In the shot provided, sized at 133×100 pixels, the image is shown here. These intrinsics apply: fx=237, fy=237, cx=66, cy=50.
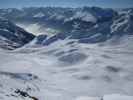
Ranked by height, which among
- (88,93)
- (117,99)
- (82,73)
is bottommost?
(117,99)

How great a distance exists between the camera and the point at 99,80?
15775cm

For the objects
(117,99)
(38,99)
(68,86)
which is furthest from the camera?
(68,86)

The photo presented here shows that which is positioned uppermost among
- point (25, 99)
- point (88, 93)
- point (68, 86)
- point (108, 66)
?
point (108, 66)

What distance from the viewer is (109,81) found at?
15625cm

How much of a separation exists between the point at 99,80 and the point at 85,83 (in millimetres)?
12647

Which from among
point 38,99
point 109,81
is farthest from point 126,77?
point 38,99

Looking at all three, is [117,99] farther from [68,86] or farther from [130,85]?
[130,85]

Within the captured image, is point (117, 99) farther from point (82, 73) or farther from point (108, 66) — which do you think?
point (108, 66)

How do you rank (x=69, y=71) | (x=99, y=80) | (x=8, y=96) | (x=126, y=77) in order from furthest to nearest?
(x=69, y=71)
(x=126, y=77)
(x=99, y=80)
(x=8, y=96)

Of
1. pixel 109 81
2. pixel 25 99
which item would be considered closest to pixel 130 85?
pixel 109 81

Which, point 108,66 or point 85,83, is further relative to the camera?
point 108,66

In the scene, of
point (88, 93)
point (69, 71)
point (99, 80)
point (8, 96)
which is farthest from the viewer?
point (69, 71)

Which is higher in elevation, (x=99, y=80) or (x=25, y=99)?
(x=99, y=80)

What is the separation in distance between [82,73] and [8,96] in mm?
106880
